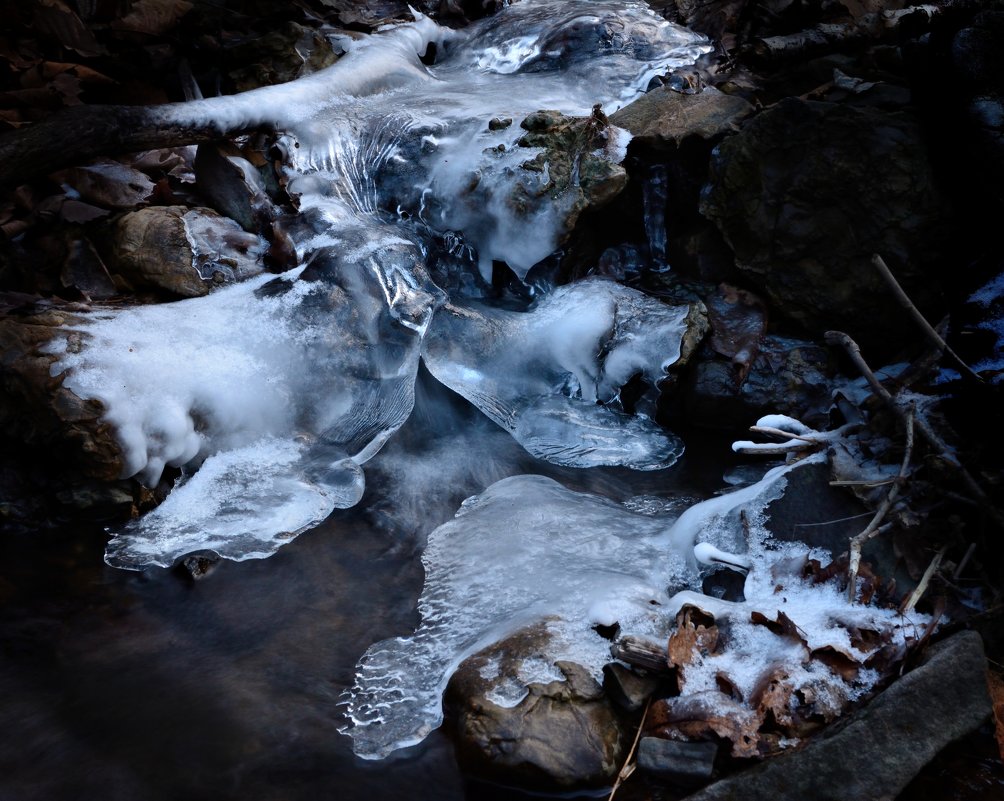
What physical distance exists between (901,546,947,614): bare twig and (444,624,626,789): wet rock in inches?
38.2

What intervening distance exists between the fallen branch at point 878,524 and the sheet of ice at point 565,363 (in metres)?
1.34

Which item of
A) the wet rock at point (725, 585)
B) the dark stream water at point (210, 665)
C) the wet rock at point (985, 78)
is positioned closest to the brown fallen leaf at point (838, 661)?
the wet rock at point (725, 585)

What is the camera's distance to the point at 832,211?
3914 millimetres

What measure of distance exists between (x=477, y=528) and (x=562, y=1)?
17.9ft

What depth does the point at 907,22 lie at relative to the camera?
165 inches

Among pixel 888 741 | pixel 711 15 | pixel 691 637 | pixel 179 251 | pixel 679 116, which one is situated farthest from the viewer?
pixel 711 15

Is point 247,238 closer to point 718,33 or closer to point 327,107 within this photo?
point 327,107

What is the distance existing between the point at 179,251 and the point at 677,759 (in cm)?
318

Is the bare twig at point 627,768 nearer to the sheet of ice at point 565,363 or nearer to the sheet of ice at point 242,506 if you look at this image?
the sheet of ice at point 242,506

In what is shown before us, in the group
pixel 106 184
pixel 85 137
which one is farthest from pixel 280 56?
pixel 85 137

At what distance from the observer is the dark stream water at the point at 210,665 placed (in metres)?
2.20

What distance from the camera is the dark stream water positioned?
2201 mm

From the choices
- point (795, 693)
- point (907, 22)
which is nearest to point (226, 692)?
point (795, 693)

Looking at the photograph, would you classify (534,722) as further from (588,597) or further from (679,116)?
(679,116)
